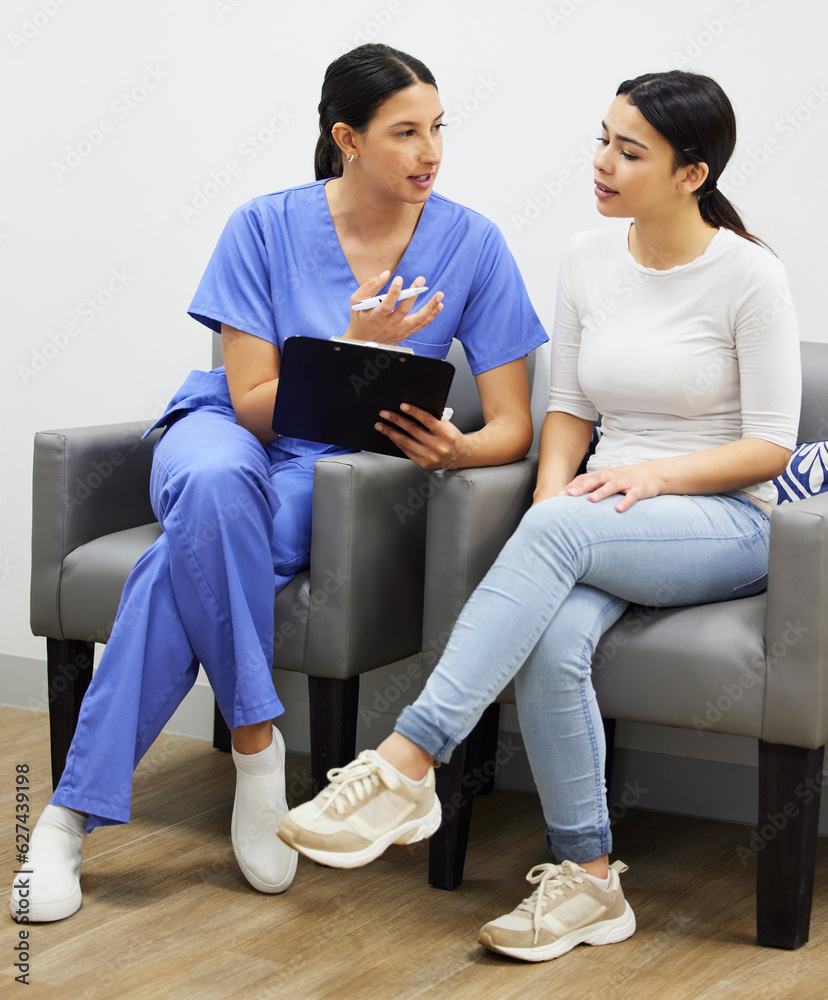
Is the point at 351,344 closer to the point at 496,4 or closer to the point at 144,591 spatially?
the point at 144,591

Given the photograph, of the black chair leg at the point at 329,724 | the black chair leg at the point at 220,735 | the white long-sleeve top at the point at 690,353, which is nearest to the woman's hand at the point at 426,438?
the white long-sleeve top at the point at 690,353

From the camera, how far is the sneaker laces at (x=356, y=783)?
1.30 m

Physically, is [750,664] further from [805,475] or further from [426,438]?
[426,438]

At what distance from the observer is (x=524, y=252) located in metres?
2.08

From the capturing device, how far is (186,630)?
5.07ft

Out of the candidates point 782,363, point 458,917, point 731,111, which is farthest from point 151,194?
point 458,917

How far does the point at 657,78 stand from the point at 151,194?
1.18 meters

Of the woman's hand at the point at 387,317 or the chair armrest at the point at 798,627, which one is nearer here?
the chair armrest at the point at 798,627

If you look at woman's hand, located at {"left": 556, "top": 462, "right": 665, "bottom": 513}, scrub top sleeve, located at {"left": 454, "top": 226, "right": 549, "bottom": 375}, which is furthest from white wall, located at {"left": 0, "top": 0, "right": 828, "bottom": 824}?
woman's hand, located at {"left": 556, "top": 462, "right": 665, "bottom": 513}

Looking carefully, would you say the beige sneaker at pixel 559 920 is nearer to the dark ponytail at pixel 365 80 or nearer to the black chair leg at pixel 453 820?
the black chair leg at pixel 453 820

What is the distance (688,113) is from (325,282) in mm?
596

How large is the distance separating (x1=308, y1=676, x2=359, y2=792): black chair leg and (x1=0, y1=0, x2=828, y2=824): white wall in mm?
828

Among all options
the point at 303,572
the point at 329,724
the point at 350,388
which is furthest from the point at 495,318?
the point at 329,724

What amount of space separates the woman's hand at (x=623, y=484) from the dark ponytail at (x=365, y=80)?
655 mm
